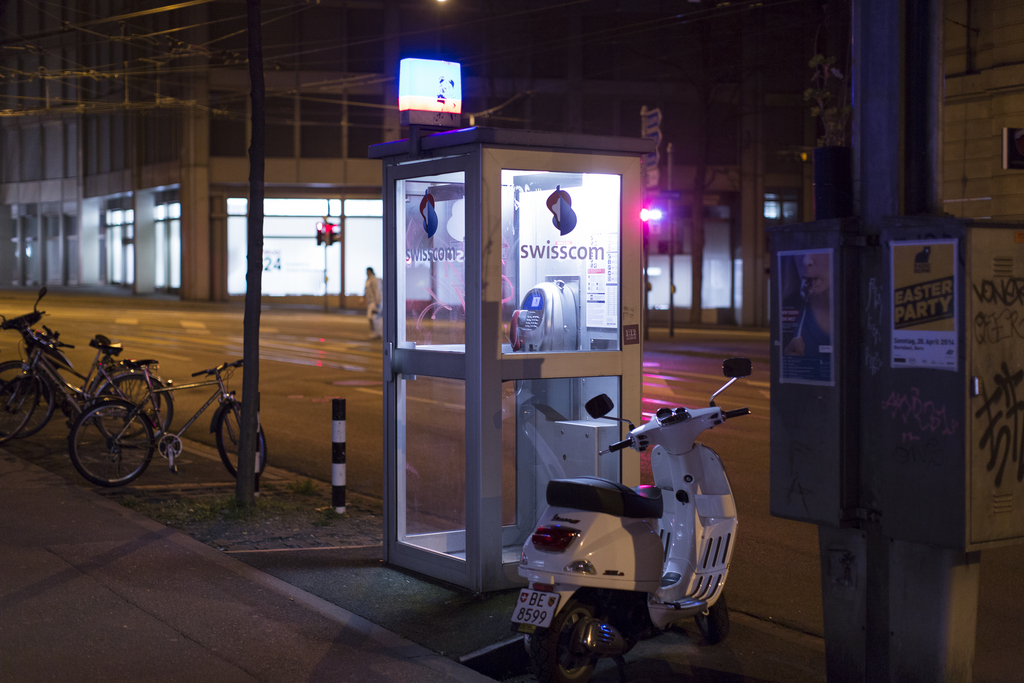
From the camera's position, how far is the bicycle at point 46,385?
34.6 ft

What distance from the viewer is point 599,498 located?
465 cm

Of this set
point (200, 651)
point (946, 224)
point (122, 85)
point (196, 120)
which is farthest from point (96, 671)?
point (122, 85)

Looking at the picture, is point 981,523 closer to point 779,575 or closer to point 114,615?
point 779,575

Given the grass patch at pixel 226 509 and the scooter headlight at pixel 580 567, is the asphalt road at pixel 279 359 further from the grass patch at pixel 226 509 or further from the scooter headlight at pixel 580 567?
the scooter headlight at pixel 580 567

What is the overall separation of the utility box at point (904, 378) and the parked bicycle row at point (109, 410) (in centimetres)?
506

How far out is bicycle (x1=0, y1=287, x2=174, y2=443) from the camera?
10547mm

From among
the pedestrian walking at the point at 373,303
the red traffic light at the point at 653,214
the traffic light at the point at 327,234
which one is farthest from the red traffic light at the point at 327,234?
the red traffic light at the point at 653,214

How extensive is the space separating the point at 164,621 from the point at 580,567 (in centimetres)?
231

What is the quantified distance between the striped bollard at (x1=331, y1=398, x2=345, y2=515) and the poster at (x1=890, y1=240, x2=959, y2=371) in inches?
182

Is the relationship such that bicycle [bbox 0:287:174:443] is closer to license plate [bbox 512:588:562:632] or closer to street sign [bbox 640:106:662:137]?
license plate [bbox 512:588:562:632]

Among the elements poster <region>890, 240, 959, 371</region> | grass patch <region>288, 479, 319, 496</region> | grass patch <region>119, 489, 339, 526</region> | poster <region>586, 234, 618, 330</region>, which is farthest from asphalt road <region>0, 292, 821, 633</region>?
poster <region>890, 240, 959, 371</region>

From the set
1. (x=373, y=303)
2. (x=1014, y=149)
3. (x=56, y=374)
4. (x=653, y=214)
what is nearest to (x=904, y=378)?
(x=56, y=374)

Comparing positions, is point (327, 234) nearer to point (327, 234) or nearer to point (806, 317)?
point (327, 234)

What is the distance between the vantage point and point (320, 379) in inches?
690
